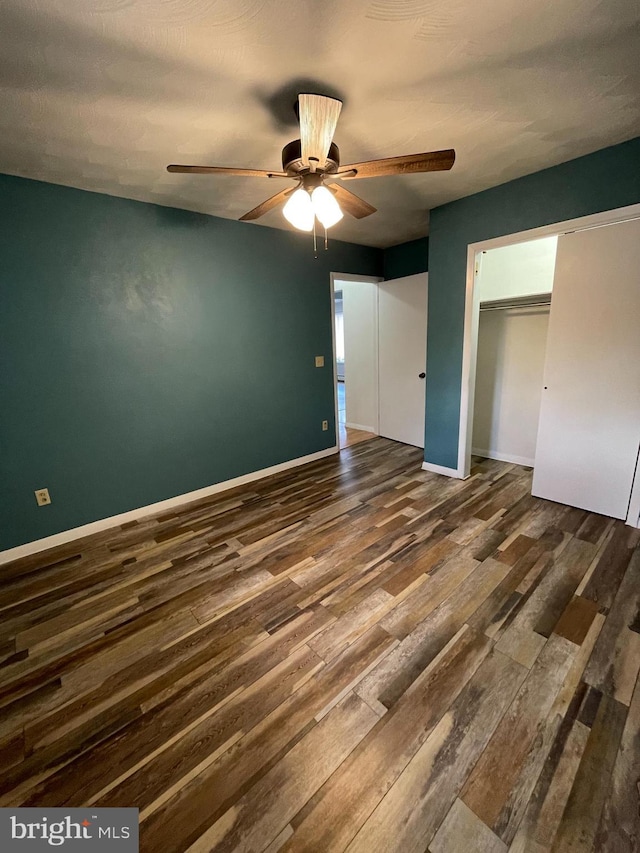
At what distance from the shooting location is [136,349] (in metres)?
2.64

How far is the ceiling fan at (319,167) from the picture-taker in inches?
51.4

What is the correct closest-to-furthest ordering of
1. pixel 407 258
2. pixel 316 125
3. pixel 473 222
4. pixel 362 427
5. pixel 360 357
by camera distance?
pixel 316 125 → pixel 473 222 → pixel 407 258 → pixel 360 357 → pixel 362 427

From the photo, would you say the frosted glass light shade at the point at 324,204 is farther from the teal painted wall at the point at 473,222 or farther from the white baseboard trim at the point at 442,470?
the white baseboard trim at the point at 442,470

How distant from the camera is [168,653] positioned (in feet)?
5.16

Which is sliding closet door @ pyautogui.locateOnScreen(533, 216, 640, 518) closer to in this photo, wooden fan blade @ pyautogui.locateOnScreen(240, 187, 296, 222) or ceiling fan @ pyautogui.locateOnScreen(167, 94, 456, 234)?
ceiling fan @ pyautogui.locateOnScreen(167, 94, 456, 234)

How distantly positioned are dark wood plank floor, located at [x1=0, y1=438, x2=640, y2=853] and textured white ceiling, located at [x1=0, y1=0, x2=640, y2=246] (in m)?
2.46

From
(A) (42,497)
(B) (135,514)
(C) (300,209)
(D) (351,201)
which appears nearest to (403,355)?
(D) (351,201)

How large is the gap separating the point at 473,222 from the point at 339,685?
3.33 m

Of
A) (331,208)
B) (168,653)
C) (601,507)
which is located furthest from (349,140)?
(601,507)

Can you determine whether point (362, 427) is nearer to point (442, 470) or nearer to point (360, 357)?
point (360, 357)

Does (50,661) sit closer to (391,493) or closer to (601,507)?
(391,493)

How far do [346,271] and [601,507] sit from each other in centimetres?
334

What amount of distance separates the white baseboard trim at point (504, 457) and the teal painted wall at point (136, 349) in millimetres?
2156

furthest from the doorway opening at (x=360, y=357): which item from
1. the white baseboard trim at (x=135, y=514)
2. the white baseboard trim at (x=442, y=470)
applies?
the white baseboard trim at (x=442, y=470)
